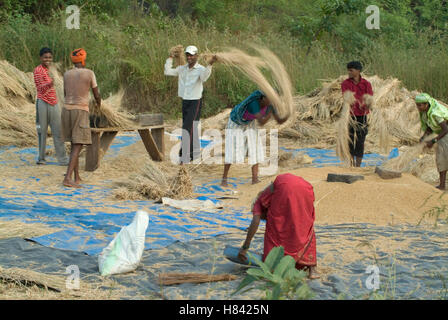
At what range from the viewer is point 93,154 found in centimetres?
719

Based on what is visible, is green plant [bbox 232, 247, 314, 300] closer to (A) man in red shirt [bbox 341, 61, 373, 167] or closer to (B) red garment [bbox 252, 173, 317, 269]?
(B) red garment [bbox 252, 173, 317, 269]

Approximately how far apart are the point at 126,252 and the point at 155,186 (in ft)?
7.19

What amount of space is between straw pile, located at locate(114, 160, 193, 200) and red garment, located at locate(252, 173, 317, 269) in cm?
225

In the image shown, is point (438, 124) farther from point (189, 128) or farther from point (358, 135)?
point (189, 128)

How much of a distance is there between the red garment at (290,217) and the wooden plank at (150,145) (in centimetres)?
412

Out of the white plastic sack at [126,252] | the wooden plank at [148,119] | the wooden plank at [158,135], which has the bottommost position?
the white plastic sack at [126,252]

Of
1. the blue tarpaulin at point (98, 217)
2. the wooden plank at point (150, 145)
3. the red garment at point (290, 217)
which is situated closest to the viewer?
the red garment at point (290, 217)

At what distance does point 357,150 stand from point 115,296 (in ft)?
15.0

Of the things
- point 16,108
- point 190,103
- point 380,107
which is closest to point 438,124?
point 380,107

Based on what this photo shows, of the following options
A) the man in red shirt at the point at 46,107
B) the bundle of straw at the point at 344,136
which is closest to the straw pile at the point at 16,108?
the man in red shirt at the point at 46,107

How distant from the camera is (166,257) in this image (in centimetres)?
413

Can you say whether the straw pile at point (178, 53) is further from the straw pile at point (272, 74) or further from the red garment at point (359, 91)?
the red garment at point (359, 91)

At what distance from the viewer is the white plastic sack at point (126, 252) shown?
3.69m

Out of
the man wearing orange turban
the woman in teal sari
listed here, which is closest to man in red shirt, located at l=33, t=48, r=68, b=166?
the man wearing orange turban
